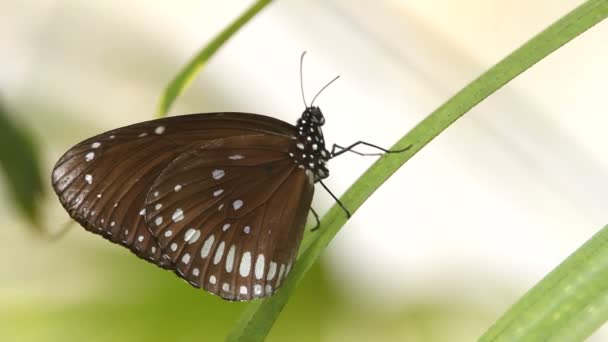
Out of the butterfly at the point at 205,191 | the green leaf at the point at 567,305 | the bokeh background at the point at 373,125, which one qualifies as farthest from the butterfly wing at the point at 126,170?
the bokeh background at the point at 373,125

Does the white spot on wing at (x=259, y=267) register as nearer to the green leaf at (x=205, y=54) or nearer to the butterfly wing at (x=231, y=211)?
the butterfly wing at (x=231, y=211)

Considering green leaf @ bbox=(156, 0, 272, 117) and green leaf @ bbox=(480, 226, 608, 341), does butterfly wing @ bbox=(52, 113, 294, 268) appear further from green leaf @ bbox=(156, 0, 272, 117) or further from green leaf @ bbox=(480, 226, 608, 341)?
green leaf @ bbox=(480, 226, 608, 341)

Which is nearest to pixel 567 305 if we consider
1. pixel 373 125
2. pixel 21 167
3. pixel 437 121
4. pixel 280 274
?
pixel 437 121

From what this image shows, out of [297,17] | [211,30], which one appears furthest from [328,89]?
[211,30]

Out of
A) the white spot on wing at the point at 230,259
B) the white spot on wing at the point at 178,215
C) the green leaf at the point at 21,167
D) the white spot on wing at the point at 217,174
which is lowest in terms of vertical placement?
the white spot on wing at the point at 230,259

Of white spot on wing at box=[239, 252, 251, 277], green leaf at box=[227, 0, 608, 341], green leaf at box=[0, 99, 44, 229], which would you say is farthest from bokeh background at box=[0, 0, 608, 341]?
green leaf at box=[227, 0, 608, 341]

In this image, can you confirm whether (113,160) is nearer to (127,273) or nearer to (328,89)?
(127,273)
